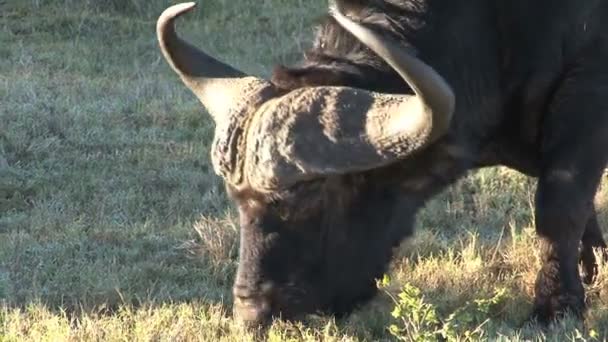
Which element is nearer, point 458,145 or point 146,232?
point 458,145

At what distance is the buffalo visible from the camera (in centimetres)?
477

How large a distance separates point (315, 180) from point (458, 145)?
74 centimetres

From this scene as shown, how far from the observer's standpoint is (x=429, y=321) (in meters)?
5.05

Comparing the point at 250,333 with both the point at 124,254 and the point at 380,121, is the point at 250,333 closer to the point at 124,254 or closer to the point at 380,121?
the point at 380,121

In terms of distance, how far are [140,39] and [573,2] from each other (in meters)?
9.50

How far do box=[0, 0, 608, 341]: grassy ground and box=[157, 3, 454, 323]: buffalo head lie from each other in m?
0.23

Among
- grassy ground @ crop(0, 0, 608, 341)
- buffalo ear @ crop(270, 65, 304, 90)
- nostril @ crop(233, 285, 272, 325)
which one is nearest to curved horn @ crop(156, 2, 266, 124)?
buffalo ear @ crop(270, 65, 304, 90)

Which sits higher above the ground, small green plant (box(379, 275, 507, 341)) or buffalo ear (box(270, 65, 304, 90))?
buffalo ear (box(270, 65, 304, 90))

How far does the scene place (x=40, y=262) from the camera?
6516mm

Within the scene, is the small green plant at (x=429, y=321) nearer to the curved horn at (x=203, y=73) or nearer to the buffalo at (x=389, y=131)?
the buffalo at (x=389, y=131)

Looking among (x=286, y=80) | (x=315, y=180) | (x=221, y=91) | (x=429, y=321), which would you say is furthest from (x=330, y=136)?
(x=429, y=321)

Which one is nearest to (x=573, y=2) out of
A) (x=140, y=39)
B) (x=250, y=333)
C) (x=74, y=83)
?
(x=250, y=333)

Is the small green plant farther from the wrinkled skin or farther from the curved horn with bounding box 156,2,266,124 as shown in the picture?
the curved horn with bounding box 156,2,266,124

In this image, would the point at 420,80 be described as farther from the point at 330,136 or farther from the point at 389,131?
the point at 330,136
